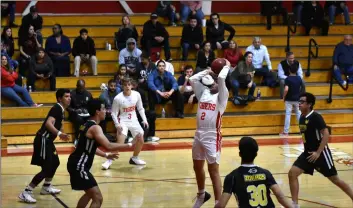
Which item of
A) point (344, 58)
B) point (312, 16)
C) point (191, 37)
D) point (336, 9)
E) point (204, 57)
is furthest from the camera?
point (336, 9)

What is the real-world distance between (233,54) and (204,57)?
111 cm

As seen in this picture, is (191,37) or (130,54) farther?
(191,37)

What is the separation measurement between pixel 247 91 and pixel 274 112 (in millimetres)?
853

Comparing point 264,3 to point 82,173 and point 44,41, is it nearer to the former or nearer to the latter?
point 44,41

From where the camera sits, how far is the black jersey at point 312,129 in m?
8.93

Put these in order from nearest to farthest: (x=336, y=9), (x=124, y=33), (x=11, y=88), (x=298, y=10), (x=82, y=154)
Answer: (x=82, y=154)
(x=11, y=88)
(x=124, y=33)
(x=298, y=10)
(x=336, y=9)

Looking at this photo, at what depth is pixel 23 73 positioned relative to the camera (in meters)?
16.3

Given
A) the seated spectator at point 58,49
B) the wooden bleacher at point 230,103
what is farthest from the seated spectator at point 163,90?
the seated spectator at point 58,49

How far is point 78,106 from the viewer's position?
14820 millimetres

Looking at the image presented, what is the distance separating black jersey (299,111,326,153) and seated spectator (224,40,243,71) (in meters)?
7.98

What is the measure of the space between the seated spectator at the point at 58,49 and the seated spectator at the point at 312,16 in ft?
23.0

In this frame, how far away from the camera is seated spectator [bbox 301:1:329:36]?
63.6 feet

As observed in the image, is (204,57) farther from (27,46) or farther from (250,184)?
(250,184)

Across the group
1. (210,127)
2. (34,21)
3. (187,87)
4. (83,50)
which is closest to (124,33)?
(83,50)
